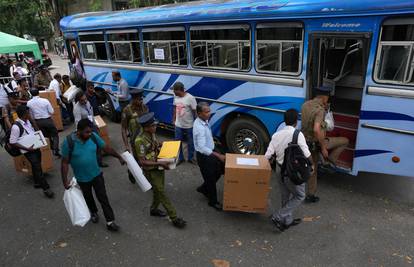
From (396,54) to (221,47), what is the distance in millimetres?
2843

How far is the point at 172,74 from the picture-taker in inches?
276

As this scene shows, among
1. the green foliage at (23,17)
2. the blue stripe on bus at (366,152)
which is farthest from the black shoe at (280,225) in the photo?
the green foliage at (23,17)

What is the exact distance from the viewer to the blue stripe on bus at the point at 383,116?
4194mm

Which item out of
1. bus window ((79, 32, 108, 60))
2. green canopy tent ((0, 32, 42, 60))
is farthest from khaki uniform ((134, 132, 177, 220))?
green canopy tent ((0, 32, 42, 60))

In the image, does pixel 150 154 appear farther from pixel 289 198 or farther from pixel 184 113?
pixel 184 113

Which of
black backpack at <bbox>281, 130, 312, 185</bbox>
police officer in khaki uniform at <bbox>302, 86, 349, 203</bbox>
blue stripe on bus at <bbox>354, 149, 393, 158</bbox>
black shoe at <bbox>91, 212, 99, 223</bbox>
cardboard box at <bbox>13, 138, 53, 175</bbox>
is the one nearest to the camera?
black backpack at <bbox>281, 130, 312, 185</bbox>

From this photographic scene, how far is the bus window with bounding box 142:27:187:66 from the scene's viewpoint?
6570 mm

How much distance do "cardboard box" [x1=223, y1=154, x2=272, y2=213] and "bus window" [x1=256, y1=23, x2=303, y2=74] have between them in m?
1.73

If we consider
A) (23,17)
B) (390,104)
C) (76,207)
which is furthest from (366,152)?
(23,17)

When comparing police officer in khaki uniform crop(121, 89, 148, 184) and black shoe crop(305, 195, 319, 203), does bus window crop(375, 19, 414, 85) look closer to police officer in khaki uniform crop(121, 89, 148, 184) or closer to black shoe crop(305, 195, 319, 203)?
black shoe crop(305, 195, 319, 203)

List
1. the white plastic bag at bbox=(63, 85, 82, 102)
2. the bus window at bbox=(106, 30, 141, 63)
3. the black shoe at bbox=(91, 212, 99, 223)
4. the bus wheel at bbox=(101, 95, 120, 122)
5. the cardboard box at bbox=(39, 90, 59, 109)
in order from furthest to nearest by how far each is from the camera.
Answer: the bus wheel at bbox=(101, 95, 120, 122)
the cardboard box at bbox=(39, 90, 59, 109)
the white plastic bag at bbox=(63, 85, 82, 102)
the bus window at bbox=(106, 30, 141, 63)
the black shoe at bbox=(91, 212, 99, 223)

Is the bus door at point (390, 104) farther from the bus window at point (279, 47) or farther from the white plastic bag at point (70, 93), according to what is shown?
the white plastic bag at point (70, 93)

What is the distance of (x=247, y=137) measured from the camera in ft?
20.3

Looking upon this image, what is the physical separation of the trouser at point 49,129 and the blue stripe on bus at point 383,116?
19.5ft
